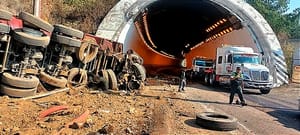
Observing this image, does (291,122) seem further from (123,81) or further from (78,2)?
(78,2)

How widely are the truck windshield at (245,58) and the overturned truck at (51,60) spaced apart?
878 centimetres

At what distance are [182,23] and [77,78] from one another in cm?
3262

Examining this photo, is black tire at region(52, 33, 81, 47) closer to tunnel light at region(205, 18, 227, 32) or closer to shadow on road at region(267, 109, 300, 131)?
shadow on road at region(267, 109, 300, 131)

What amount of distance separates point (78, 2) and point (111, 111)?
25.3 meters

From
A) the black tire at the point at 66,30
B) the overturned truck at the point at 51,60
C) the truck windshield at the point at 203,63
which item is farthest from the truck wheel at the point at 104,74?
the truck windshield at the point at 203,63

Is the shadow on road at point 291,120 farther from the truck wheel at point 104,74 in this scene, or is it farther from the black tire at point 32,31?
the black tire at point 32,31

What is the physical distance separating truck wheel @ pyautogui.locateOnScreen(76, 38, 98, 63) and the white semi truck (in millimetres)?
10516

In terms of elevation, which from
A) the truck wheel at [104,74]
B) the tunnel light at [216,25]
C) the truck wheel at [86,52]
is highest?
the tunnel light at [216,25]

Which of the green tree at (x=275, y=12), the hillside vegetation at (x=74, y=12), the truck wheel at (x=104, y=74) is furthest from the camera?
the green tree at (x=275, y=12)

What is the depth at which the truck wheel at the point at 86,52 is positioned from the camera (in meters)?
12.8

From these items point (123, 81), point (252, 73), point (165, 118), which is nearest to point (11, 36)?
point (165, 118)

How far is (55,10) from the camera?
1252 inches

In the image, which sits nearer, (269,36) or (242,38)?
(269,36)

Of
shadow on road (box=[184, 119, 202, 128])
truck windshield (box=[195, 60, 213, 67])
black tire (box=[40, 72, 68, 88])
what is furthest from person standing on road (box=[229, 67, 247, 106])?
truck windshield (box=[195, 60, 213, 67])
